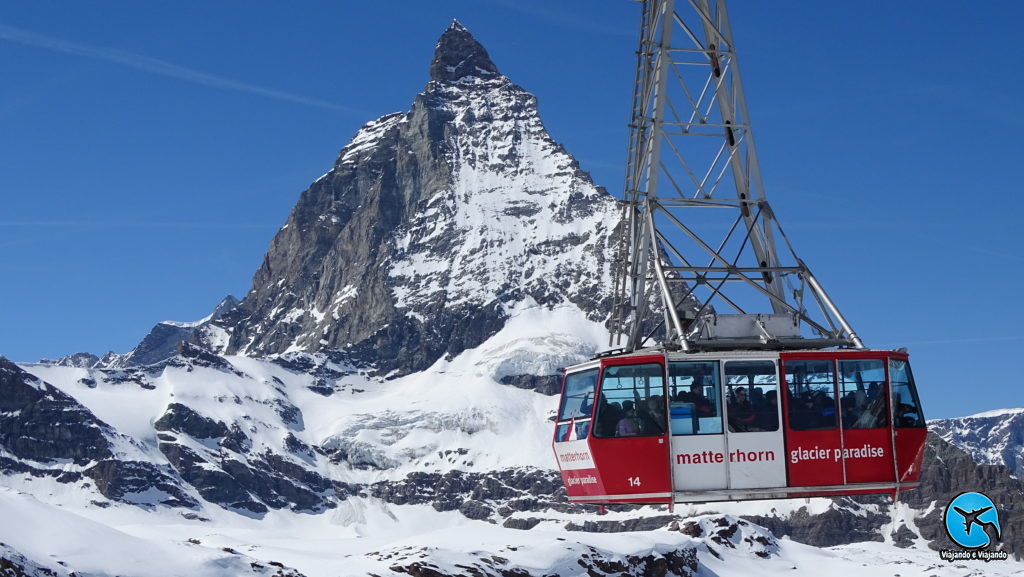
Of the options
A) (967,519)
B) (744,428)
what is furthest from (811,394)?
(967,519)

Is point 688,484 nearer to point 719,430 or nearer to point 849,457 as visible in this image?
point 719,430

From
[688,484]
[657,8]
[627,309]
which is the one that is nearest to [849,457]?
[688,484]

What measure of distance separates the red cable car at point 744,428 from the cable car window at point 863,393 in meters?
0.03

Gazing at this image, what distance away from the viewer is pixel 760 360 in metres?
36.6

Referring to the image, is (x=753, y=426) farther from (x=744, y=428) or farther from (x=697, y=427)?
(x=697, y=427)

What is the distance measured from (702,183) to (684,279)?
3.47 m

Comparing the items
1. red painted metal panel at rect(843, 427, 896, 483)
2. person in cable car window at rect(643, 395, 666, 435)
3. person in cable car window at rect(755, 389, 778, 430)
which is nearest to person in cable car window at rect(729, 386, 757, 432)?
person in cable car window at rect(755, 389, 778, 430)

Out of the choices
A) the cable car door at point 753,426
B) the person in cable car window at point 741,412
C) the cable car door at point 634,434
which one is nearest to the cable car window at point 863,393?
the cable car door at point 753,426

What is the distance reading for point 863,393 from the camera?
123 feet

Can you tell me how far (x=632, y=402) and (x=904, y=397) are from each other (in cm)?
803

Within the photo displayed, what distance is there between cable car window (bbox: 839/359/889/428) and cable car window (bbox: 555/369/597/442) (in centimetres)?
706

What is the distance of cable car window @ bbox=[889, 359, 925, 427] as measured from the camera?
3772 centimetres

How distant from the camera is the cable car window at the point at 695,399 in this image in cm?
3638

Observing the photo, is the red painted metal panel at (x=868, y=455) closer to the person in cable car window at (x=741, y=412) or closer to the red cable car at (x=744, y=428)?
the red cable car at (x=744, y=428)
